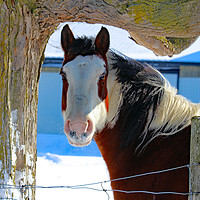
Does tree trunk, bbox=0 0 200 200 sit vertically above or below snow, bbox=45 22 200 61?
below

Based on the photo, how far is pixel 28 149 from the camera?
1.61m

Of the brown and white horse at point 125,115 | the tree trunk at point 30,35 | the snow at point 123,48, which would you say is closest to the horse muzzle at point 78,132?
the brown and white horse at point 125,115

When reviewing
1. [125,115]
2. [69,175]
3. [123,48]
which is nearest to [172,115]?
[125,115]

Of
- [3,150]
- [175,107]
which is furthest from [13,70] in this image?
[175,107]

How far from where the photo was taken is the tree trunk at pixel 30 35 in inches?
58.3

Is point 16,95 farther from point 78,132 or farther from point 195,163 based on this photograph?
point 195,163

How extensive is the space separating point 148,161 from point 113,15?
113 cm

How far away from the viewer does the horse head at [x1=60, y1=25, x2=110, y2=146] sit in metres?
1.91

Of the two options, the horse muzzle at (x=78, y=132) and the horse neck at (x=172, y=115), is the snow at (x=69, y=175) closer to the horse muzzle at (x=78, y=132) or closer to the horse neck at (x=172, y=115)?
the horse neck at (x=172, y=115)

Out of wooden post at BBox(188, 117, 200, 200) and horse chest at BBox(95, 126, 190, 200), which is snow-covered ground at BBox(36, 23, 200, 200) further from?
wooden post at BBox(188, 117, 200, 200)

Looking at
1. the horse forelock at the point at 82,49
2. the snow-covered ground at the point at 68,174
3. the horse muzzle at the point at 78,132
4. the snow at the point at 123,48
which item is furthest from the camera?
the snow at the point at 123,48

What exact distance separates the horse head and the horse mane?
0.57 feet

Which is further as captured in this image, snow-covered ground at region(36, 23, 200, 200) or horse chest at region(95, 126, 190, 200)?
snow-covered ground at region(36, 23, 200, 200)

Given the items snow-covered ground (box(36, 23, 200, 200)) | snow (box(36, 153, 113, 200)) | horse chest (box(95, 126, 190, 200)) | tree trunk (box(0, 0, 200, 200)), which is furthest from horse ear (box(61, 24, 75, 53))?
snow (box(36, 153, 113, 200))
